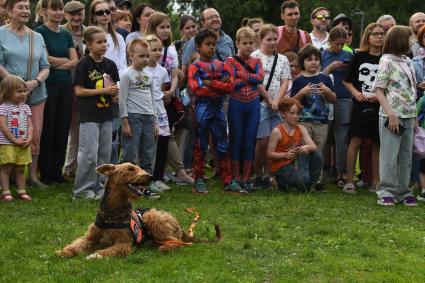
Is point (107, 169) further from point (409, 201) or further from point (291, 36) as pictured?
point (291, 36)

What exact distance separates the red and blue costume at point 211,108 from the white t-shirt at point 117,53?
996 mm

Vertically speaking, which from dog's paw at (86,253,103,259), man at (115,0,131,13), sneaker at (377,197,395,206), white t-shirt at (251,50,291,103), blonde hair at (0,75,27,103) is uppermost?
man at (115,0,131,13)

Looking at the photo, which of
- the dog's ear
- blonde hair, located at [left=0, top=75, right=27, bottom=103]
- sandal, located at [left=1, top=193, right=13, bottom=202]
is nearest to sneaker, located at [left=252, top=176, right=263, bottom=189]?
sandal, located at [left=1, top=193, right=13, bottom=202]

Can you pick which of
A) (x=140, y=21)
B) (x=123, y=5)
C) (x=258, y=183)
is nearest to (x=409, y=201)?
(x=258, y=183)

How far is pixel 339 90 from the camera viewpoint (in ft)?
38.0

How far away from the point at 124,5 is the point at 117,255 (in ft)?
24.0

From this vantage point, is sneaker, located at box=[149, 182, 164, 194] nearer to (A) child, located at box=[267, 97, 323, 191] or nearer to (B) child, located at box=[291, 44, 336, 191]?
(A) child, located at box=[267, 97, 323, 191]

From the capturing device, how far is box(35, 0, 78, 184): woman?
1046cm

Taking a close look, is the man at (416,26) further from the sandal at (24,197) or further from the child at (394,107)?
the sandal at (24,197)

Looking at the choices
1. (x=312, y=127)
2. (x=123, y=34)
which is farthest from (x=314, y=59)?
(x=123, y=34)

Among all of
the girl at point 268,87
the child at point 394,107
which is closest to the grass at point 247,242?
the child at point 394,107

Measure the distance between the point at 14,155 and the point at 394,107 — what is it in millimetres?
4771

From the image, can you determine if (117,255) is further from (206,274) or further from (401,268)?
(401,268)

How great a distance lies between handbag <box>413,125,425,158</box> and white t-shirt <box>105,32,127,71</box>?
4075 mm
